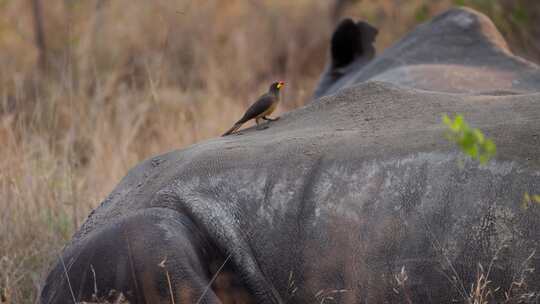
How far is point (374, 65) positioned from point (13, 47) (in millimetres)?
5084

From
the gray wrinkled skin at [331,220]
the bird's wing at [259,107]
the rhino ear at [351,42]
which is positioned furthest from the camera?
the rhino ear at [351,42]

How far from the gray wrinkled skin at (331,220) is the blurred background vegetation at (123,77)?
27.3 inches

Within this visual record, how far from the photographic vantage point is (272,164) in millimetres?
2938

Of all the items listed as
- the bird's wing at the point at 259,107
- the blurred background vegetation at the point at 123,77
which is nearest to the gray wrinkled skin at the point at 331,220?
the bird's wing at the point at 259,107

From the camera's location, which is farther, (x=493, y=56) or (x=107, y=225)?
(x=493, y=56)

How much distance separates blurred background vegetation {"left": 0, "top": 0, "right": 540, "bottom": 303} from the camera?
14.3 feet

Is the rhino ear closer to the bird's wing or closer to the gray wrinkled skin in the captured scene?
the bird's wing

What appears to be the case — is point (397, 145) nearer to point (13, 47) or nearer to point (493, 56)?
point (493, 56)

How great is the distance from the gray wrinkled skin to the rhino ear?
2.48 m

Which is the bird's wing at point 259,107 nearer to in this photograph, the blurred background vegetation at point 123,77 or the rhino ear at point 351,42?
the blurred background vegetation at point 123,77

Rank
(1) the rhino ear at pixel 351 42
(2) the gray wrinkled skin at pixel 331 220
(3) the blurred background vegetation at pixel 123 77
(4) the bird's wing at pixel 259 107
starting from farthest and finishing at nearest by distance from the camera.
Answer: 1. (1) the rhino ear at pixel 351 42
2. (3) the blurred background vegetation at pixel 123 77
3. (4) the bird's wing at pixel 259 107
4. (2) the gray wrinkled skin at pixel 331 220

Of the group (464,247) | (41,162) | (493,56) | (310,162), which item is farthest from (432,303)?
(41,162)

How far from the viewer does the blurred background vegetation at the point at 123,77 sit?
436cm

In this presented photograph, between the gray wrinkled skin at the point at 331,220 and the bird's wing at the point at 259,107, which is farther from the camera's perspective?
the bird's wing at the point at 259,107
